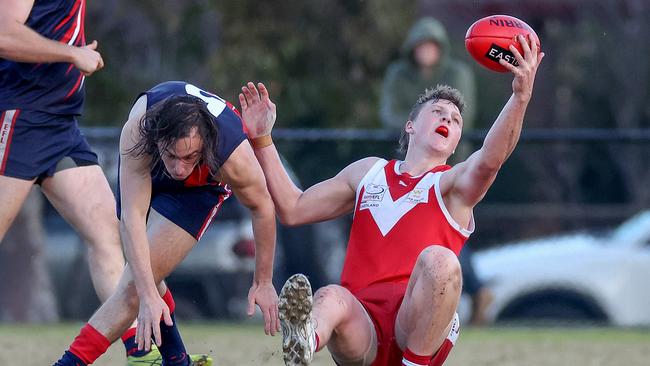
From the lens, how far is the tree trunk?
1087 centimetres

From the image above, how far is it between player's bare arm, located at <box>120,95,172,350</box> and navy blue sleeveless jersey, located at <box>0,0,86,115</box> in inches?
29.3

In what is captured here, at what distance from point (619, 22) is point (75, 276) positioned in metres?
11.0

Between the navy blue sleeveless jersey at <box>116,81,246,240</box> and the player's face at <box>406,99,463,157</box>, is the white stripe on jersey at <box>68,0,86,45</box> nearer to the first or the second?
the navy blue sleeveless jersey at <box>116,81,246,240</box>

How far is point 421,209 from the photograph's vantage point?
5.57 metres

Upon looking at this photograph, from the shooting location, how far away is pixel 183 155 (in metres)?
5.19

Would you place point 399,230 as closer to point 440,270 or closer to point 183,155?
point 440,270

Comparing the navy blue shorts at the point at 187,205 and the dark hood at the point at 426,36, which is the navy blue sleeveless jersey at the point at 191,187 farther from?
the dark hood at the point at 426,36

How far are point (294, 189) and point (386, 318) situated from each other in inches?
29.5

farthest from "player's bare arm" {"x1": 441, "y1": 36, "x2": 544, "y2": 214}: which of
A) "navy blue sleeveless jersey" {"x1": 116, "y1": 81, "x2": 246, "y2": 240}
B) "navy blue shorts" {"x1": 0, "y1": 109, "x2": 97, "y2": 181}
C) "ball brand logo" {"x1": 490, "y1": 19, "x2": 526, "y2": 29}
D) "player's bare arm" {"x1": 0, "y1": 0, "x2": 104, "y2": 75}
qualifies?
"navy blue shorts" {"x1": 0, "y1": 109, "x2": 97, "y2": 181}

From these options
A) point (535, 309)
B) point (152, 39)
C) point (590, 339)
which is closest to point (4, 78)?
point (590, 339)

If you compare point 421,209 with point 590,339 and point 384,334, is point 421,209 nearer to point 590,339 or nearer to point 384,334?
point 384,334

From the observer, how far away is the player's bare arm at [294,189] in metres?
5.70

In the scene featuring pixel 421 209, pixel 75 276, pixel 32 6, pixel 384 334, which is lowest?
pixel 75 276

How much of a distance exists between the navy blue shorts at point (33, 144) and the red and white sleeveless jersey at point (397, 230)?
1.39 meters
